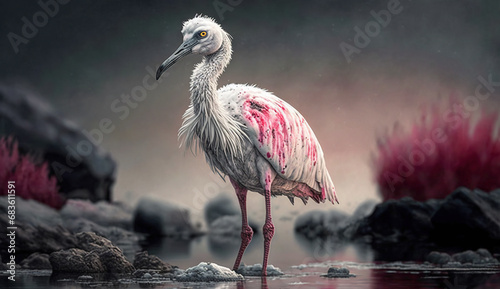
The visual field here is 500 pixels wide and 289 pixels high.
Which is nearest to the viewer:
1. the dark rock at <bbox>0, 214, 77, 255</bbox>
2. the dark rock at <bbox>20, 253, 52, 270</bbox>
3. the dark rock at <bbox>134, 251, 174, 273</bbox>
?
the dark rock at <bbox>134, 251, 174, 273</bbox>

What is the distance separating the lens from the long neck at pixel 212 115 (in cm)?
720

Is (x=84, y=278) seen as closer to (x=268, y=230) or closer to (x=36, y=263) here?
(x=36, y=263)

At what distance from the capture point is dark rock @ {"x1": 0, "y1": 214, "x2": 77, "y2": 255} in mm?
9500

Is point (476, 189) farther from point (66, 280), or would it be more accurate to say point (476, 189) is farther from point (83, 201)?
point (66, 280)

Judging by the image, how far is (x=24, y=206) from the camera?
11719mm

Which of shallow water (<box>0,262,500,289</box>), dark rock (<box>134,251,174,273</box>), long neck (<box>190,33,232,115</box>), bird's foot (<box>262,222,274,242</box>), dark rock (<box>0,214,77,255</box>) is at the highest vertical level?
long neck (<box>190,33,232,115</box>)

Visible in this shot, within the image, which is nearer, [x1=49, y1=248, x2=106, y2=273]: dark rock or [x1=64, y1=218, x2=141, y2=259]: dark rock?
[x1=49, y1=248, x2=106, y2=273]: dark rock

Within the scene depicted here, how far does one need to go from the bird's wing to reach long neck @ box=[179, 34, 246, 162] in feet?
0.62

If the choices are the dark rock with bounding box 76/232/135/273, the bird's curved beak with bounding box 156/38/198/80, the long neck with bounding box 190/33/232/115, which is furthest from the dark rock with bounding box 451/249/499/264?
the bird's curved beak with bounding box 156/38/198/80

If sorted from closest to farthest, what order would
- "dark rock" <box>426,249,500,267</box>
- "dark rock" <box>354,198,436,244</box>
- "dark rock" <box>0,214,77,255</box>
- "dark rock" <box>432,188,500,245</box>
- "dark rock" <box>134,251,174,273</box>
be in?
"dark rock" <box>134,251,174,273</box>
"dark rock" <box>426,249,500,267</box>
"dark rock" <box>0,214,77,255</box>
"dark rock" <box>432,188,500,245</box>
"dark rock" <box>354,198,436,244</box>

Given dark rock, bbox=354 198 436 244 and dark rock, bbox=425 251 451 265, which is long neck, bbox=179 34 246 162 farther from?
dark rock, bbox=354 198 436 244

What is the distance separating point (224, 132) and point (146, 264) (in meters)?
1.82

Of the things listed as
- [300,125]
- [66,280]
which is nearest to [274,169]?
[300,125]

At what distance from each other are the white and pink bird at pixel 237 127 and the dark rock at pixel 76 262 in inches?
60.5
